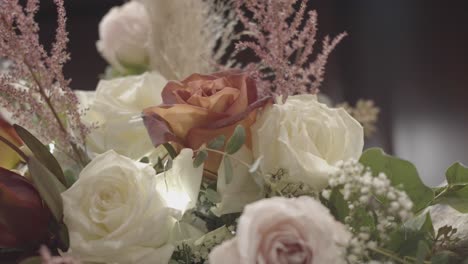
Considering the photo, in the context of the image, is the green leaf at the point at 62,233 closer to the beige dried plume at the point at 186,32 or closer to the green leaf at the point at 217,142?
the green leaf at the point at 217,142

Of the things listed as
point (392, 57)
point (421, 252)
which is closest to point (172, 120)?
point (421, 252)

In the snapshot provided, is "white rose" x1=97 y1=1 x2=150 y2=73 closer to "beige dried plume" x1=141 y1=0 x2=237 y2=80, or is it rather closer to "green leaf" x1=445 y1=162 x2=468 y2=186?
"beige dried plume" x1=141 y1=0 x2=237 y2=80

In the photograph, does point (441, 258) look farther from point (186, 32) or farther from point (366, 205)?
point (186, 32)

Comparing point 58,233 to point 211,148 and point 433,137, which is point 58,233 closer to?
point 211,148

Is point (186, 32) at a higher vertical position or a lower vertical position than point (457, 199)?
higher

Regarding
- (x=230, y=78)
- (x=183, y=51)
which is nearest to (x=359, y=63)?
(x=183, y=51)

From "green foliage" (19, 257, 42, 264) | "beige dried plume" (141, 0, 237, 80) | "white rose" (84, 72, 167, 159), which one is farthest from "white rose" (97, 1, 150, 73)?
"green foliage" (19, 257, 42, 264)

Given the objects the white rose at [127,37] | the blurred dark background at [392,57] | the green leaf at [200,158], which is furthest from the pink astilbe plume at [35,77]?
the blurred dark background at [392,57]
